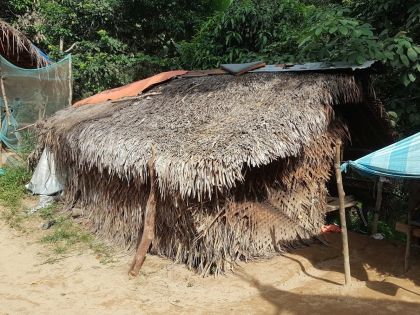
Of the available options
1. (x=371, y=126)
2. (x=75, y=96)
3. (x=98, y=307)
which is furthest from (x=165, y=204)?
(x=75, y=96)

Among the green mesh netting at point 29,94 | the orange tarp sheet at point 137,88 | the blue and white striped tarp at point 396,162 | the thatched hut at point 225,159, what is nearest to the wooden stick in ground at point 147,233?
the thatched hut at point 225,159

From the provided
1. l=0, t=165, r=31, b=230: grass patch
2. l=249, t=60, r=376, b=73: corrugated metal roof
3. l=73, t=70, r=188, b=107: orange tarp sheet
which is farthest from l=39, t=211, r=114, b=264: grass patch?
l=249, t=60, r=376, b=73: corrugated metal roof

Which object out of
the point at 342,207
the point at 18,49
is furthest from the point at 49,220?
the point at 18,49

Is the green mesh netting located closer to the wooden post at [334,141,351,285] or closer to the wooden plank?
the wooden plank

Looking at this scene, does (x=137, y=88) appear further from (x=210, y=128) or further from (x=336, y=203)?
(x=336, y=203)

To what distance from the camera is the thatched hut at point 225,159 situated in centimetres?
505

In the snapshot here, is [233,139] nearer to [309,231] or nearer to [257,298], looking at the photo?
[257,298]

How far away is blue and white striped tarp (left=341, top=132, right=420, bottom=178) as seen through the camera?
441 centimetres

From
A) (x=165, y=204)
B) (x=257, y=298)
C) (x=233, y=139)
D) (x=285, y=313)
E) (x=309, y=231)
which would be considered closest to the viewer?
(x=285, y=313)

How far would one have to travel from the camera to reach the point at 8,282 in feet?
17.3

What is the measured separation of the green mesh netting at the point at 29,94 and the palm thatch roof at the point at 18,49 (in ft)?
3.12

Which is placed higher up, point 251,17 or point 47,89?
point 251,17

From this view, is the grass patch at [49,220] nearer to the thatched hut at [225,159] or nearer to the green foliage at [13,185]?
the green foliage at [13,185]

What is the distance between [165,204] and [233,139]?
1.30 meters
